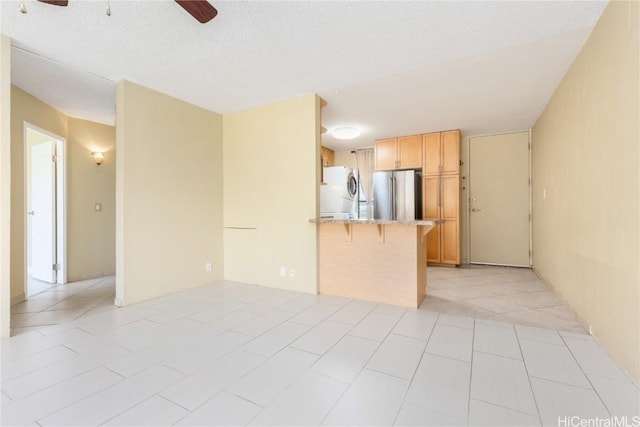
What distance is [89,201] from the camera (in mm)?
4422

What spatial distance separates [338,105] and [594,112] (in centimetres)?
262

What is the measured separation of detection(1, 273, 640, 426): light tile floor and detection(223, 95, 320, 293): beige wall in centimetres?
104

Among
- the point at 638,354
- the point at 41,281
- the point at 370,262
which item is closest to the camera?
the point at 638,354

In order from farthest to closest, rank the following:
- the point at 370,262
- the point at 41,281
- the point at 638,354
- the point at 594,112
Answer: the point at 41,281 < the point at 370,262 < the point at 594,112 < the point at 638,354

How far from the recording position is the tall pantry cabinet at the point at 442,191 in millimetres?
5062

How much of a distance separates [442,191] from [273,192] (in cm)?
320

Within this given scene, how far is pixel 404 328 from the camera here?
8.07ft

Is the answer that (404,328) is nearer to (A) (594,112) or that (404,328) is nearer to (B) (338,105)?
(A) (594,112)

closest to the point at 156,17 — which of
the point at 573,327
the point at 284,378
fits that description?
the point at 284,378

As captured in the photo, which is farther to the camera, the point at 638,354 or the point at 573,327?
the point at 573,327

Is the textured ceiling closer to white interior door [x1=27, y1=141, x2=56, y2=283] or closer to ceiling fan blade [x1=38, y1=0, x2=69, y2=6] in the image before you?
ceiling fan blade [x1=38, y1=0, x2=69, y2=6]

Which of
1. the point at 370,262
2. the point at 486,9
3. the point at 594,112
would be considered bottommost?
the point at 370,262

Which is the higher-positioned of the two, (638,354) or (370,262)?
(370,262)

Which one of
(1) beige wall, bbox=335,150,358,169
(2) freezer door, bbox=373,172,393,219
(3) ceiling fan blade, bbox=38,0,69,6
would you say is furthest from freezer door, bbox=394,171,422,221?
(3) ceiling fan blade, bbox=38,0,69,6
